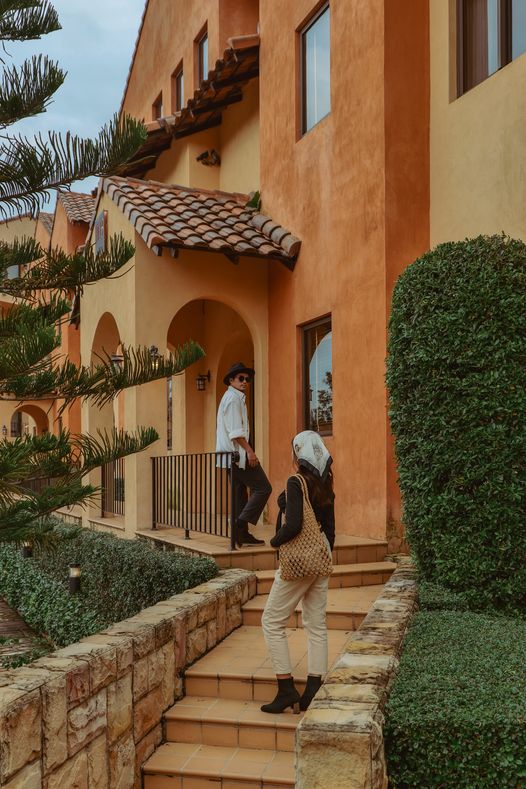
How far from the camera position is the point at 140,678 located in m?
5.25

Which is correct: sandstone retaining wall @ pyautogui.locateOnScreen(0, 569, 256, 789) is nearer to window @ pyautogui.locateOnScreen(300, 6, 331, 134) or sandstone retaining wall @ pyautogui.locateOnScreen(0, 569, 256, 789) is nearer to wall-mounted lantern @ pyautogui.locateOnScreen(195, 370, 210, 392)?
window @ pyautogui.locateOnScreen(300, 6, 331, 134)

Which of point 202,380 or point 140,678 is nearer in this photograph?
point 140,678

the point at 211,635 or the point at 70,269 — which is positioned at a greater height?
the point at 70,269

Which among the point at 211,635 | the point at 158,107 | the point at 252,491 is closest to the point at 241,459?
the point at 252,491

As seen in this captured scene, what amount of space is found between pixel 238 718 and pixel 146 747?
0.64 meters

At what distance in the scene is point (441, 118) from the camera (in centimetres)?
871

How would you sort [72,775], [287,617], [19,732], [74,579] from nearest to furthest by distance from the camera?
[19,732], [72,775], [287,617], [74,579]

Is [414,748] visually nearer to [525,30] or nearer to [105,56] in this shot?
[525,30]

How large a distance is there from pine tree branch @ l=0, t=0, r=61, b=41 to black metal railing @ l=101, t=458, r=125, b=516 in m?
6.76

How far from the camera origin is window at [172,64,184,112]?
671 inches

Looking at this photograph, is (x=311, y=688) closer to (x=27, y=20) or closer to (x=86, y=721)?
(x=86, y=721)

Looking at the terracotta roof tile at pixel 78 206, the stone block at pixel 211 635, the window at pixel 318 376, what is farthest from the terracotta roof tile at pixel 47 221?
the stone block at pixel 211 635

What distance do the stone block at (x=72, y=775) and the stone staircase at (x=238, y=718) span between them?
0.86m

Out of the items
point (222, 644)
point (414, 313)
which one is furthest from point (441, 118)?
point (222, 644)
